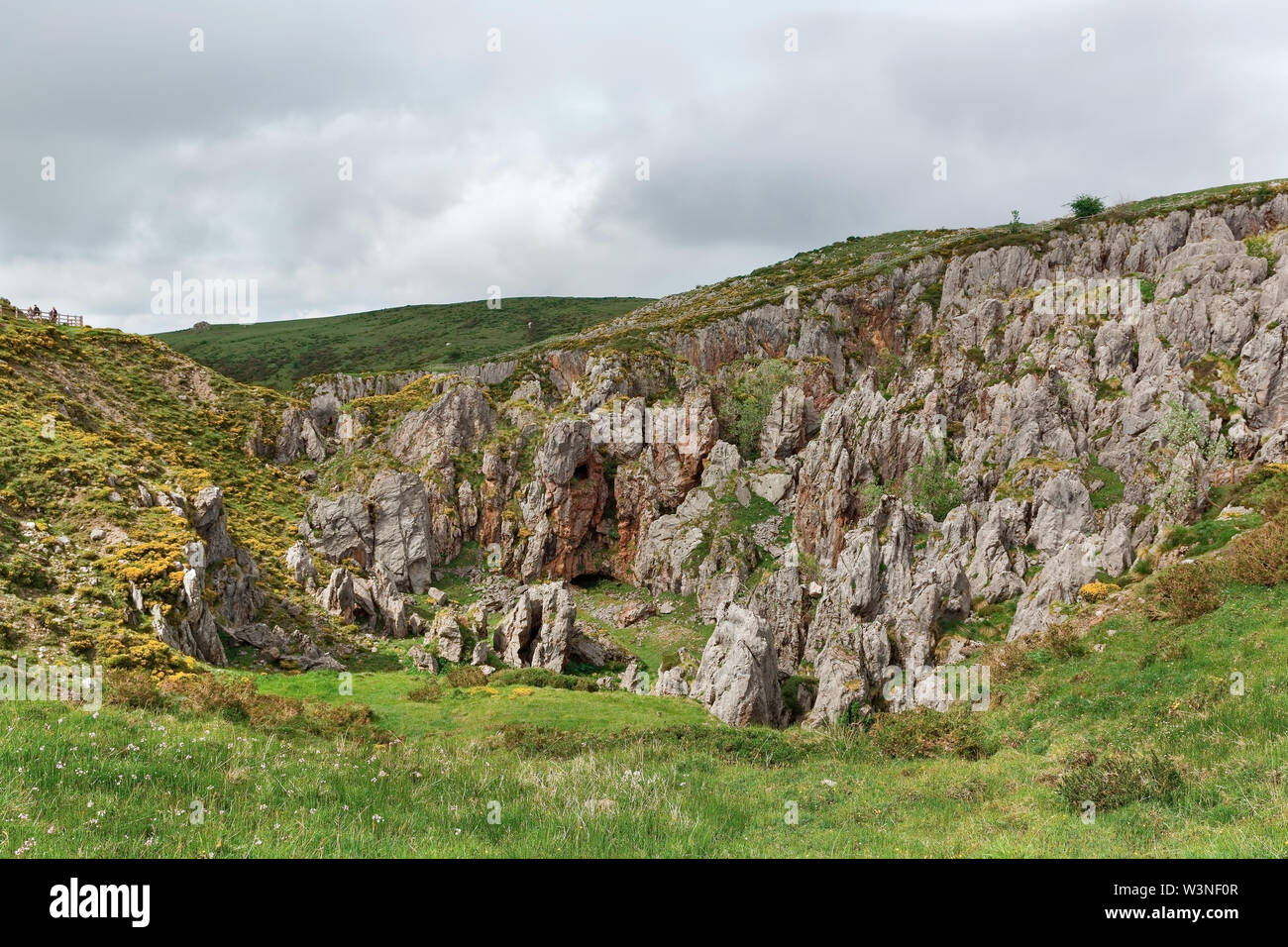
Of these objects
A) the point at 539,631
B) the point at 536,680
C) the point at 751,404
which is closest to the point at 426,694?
the point at 536,680

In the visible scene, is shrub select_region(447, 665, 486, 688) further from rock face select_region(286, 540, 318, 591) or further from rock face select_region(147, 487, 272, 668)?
rock face select_region(286, 540, 318, 591)

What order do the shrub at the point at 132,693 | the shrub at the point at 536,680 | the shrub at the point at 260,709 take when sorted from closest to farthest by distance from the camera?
the shrub at the point at 132,693
the shrub at the point at 260,709
the shrub at the point at 536,680

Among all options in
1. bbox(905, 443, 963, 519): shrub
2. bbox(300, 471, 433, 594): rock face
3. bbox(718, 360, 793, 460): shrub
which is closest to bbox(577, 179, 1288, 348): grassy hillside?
bbox(718, 360, 793, 460): shrub

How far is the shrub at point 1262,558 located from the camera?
21672 millimetres

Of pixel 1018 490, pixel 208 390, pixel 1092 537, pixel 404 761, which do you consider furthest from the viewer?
pixel 208 390

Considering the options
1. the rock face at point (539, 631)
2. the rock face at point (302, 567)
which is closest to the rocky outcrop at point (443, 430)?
the rock face at point (302, 567)

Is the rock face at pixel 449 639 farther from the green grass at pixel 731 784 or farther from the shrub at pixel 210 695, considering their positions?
the green grass at pixel 731 784

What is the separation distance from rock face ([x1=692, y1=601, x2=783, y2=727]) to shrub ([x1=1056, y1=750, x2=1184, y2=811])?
18656mm

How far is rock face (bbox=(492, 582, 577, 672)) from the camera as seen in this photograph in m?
44.1

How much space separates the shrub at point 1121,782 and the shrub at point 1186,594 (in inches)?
474
